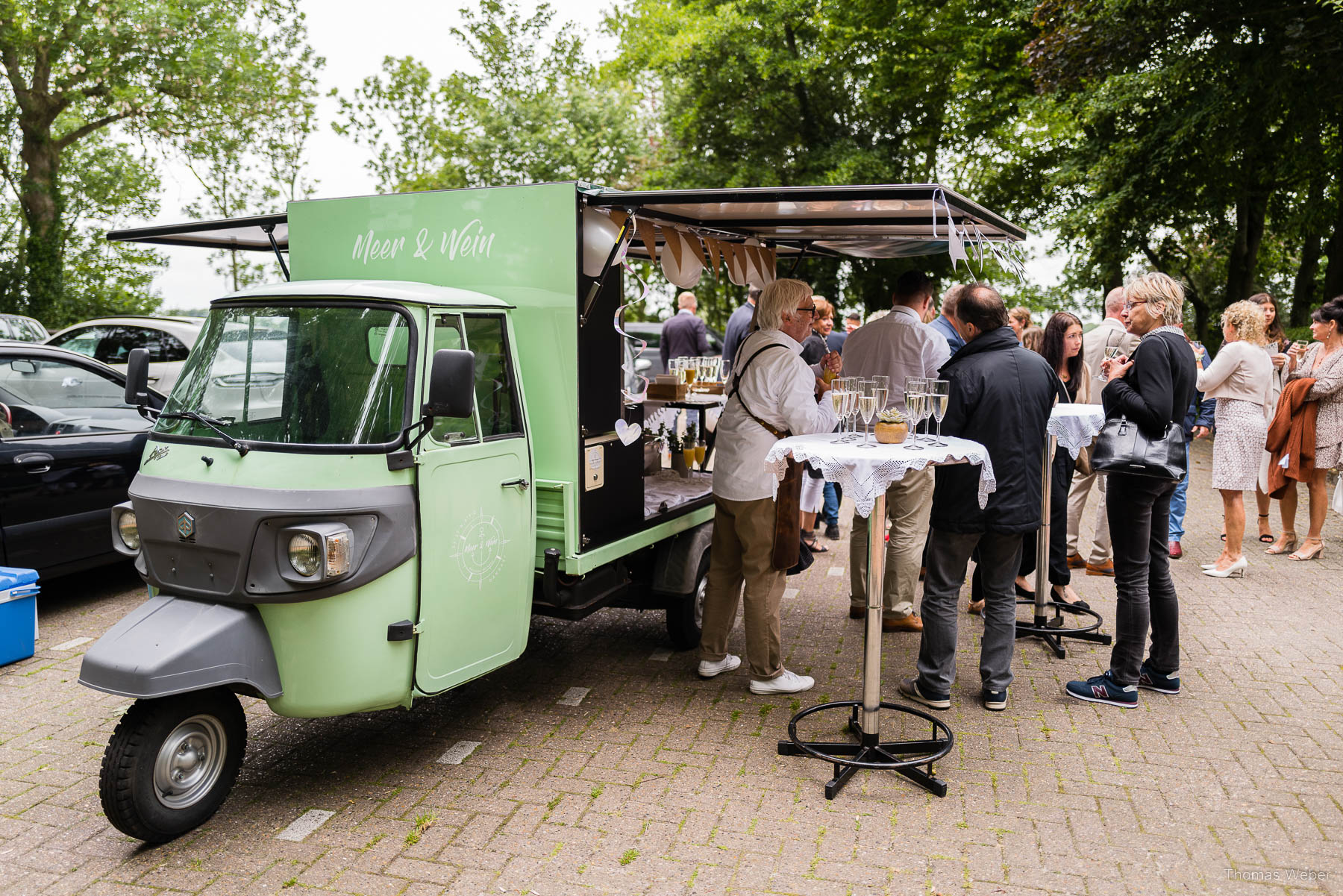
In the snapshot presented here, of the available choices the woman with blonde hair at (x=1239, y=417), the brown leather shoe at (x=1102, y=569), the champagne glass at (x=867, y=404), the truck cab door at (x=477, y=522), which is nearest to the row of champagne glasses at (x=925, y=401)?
the champagne glass at (x=867, y=404)

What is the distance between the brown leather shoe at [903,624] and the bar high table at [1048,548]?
2.04 feet

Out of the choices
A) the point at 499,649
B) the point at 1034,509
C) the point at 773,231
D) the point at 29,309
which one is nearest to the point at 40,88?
the point at 29,309

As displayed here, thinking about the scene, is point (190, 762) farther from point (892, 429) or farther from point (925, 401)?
point (925, 401)

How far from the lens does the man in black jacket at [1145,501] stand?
4570 mm

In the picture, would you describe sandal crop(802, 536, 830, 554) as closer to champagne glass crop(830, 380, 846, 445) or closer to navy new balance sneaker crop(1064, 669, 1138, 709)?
navy new balance sneaker crop(1064, 669, 1138, 709)

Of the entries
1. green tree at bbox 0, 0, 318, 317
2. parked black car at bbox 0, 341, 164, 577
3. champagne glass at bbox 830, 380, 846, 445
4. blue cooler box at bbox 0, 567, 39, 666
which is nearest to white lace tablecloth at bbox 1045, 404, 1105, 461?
champagne glass at bbox 830, 380, 846, 445

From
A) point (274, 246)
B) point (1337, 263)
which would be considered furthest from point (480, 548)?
point (1337, 263)

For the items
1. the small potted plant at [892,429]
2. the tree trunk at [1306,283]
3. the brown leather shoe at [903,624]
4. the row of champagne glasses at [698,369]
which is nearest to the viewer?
the small potted plant at [892,429]

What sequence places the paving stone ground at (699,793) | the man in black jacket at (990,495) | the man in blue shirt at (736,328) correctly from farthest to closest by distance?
the man in blue shirt at (736,328)
the man in black jacket at (990,495)
the paving stone ground at (699,793)

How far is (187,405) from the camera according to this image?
392 centimetres

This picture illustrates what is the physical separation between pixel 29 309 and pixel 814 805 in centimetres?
2218

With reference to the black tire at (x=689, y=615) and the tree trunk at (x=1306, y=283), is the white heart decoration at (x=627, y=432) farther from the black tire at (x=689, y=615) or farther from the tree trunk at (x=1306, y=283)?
the tree trunk at (x=1306, y=283)

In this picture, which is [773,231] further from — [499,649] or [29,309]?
[29,309]

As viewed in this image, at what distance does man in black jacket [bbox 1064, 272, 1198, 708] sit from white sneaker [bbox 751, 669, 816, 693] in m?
1.44
